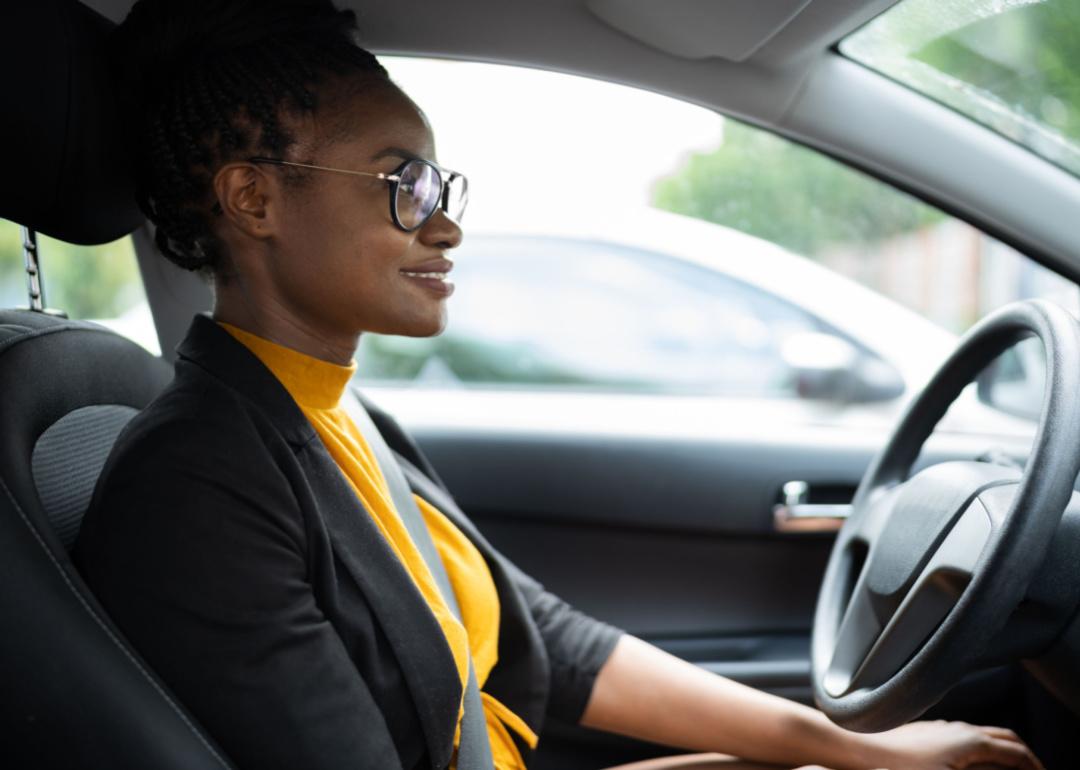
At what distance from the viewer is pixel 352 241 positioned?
1.36 meters

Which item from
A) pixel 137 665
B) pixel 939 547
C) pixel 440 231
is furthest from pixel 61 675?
pixel 939 547

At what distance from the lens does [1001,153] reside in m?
1.56

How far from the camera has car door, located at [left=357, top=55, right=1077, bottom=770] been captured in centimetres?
213

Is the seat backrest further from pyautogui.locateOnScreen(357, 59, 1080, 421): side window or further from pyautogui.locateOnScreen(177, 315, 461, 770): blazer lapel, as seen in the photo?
pyautogui.locateOnScreen(357, 59, 1080, 421): side window

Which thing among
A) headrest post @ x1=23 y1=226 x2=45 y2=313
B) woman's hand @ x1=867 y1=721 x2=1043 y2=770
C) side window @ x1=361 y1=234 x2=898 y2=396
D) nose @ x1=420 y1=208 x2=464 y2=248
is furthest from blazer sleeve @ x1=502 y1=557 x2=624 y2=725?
side window @ x1=361 y1=234 x2=898 y2=396

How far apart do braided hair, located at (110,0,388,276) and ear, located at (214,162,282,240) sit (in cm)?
2

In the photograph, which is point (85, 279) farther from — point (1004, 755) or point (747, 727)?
point (1004, 755)

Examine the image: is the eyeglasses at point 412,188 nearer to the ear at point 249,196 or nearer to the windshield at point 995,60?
the ear at point 249,196

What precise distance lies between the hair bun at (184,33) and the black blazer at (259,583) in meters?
0.30

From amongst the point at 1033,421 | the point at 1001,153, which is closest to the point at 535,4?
the point at 1001,153

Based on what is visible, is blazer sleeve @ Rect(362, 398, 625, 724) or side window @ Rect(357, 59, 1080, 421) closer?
blazer sleeve @ Rect(362, 398, 625, 724)

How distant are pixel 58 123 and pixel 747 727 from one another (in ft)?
3.97

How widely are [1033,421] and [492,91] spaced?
46.6 inches

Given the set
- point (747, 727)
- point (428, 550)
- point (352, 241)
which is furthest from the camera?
point (747, 727)
